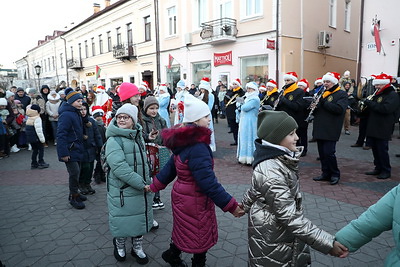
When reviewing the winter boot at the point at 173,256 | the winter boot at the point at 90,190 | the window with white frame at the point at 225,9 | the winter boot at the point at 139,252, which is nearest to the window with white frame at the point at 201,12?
the window with white frame at the point at 225,9

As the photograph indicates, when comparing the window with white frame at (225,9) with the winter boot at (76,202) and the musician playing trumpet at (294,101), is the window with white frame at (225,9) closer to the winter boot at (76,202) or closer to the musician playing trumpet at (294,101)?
the musician playing trumpet at (294,101)

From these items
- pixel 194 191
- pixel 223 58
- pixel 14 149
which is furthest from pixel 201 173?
pixel 223 58

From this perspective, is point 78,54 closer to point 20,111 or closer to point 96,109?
point 20,111

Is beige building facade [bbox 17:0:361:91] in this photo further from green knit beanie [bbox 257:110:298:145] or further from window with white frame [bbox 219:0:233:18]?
green knit beanie [bbox 257:110:298:145]

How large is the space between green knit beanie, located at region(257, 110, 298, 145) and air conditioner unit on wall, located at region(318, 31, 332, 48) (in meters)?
16.0

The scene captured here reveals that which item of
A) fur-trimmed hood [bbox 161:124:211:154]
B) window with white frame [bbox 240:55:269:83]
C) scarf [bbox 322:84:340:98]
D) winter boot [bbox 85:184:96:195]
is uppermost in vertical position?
window with white frame [bbox 240:55:269:83]

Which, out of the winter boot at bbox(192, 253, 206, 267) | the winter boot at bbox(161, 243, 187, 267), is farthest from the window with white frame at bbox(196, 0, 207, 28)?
the winter boot at bbox(192, 253, 206, 267)

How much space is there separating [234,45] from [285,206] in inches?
614

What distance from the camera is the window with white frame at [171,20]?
20750 millimetres

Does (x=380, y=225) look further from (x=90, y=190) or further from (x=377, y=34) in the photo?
(x=377, y=34)

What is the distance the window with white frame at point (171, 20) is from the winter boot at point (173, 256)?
1967 centimetres

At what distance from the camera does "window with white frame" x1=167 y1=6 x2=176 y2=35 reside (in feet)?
68.1

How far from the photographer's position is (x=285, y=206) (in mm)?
1977

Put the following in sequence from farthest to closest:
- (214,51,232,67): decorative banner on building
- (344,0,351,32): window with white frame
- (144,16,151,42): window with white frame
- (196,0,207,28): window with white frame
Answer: (144,16,151,42): window with white frame < (344,0,351,32): window with white frame < (196,0,207,28): window with white frame < (214,51,232,67): decorative banner on building
